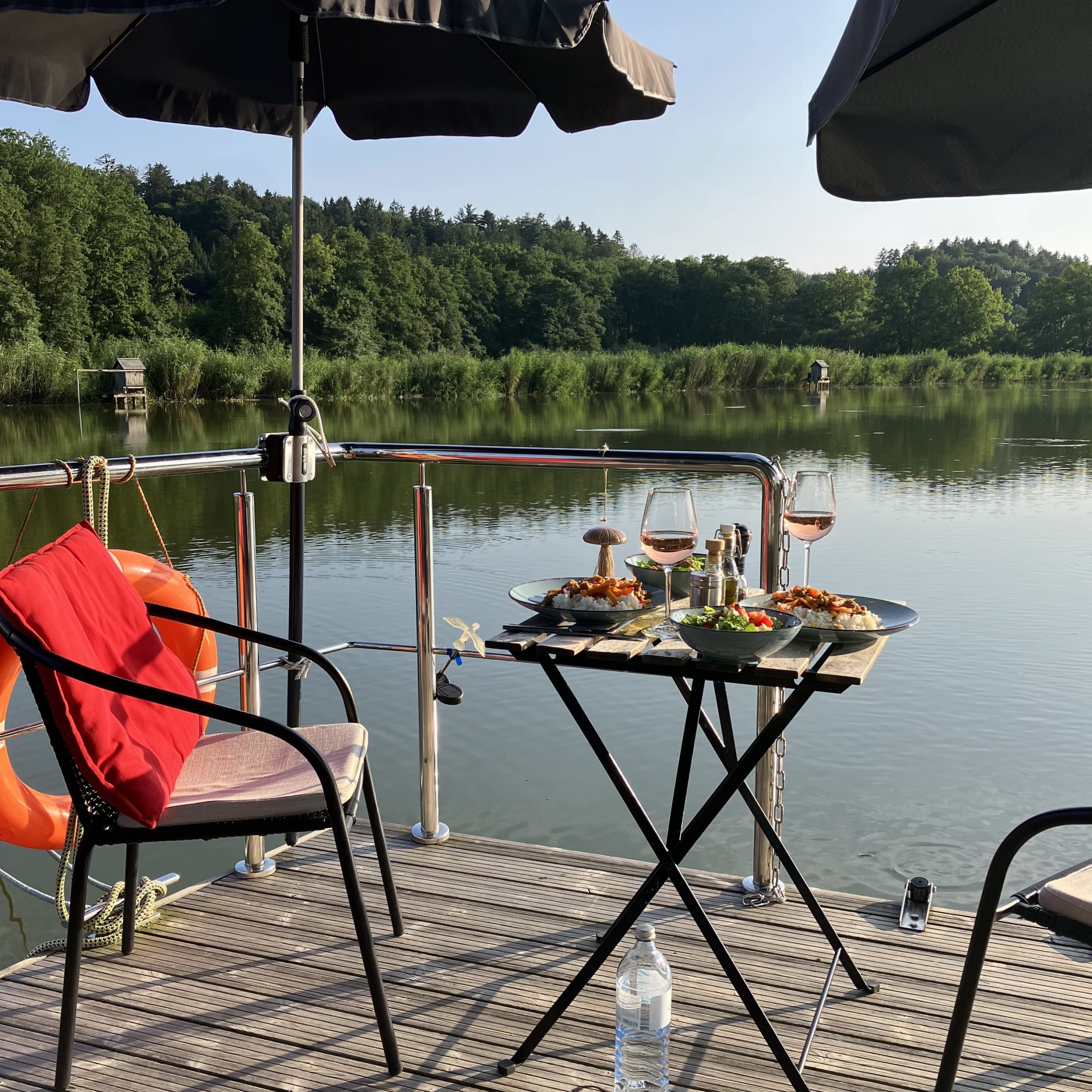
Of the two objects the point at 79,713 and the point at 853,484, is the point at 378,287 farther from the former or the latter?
the point at 79,713

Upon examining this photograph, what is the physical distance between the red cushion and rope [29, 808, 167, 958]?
0.32 metres

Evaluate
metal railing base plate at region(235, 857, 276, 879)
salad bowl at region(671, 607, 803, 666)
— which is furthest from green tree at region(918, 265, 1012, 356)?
salad bowl at region(671, 607, 803, 666)

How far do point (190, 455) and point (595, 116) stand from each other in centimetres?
141

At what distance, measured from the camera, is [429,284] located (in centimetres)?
5250

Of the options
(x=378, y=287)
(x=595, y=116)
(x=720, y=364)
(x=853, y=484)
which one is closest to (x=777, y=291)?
(x=378, y=287)

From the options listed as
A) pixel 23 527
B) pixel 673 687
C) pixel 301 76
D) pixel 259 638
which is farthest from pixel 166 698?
pixel 673 687

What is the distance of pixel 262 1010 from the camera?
1.76 metres

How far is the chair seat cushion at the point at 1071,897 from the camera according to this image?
4.12 feet

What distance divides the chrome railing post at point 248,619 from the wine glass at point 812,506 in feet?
3.49

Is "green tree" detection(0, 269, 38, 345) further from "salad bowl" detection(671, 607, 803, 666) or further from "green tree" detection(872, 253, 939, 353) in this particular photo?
"green tree" detection(872, 253, 939, 353)

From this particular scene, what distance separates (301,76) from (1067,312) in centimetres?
6670

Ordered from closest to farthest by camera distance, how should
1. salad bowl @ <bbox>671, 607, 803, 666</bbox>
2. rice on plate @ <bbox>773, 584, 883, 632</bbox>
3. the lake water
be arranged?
salad bowl @ <bbox>671, 607, 803, 666</bbox>
rice on plate @ <bbox>773, 584, 883, 632</bbox>
the lake water

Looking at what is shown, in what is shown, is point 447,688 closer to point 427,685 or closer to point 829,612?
point 427,685

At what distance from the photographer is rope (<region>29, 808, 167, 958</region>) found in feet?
6.35
